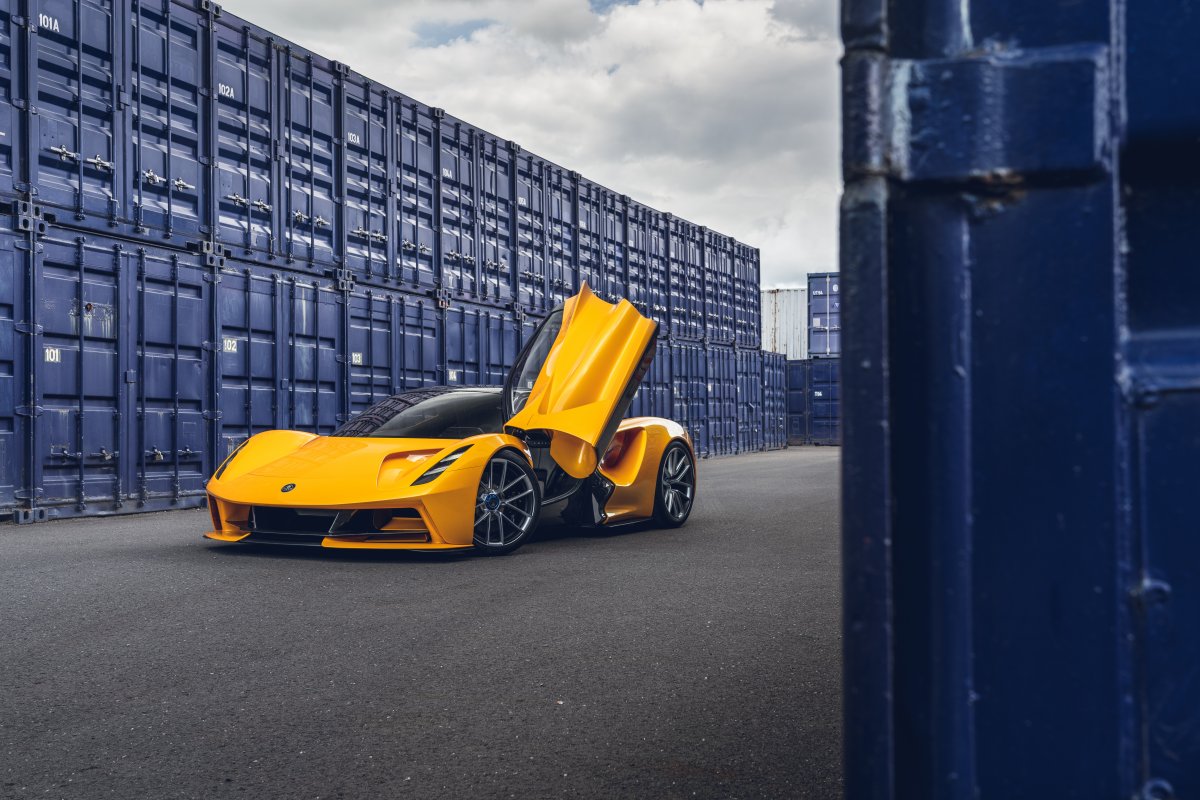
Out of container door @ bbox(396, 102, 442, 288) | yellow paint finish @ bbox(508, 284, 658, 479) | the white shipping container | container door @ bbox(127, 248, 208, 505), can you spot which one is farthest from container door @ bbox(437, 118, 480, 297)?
the white shipping container

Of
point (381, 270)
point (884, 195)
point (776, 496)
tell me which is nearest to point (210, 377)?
point (381, 270)

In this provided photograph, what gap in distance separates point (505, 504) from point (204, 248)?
562cm

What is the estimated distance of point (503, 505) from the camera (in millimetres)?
6301

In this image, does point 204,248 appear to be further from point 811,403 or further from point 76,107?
point 811,403

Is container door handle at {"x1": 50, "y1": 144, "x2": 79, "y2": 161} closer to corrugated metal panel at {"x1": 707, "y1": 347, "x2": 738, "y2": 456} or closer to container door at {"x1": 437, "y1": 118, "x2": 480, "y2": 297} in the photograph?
container door at {"x1": 437, "y1": 118, "x2": 480, "y2": 297}

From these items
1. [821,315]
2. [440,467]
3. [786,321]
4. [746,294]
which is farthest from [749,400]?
[440,467]

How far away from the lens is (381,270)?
480 inches

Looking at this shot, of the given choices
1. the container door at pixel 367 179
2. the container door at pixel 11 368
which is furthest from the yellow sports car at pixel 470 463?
the container door at pixel 367 179

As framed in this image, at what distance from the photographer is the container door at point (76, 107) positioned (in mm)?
8789

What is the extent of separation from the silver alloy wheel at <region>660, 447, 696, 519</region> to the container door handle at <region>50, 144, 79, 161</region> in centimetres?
600

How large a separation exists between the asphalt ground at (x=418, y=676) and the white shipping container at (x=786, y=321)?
31.0m

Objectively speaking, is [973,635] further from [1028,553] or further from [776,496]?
[776,496]

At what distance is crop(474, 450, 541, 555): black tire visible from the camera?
20.2ft

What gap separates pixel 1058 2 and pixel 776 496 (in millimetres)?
10169
